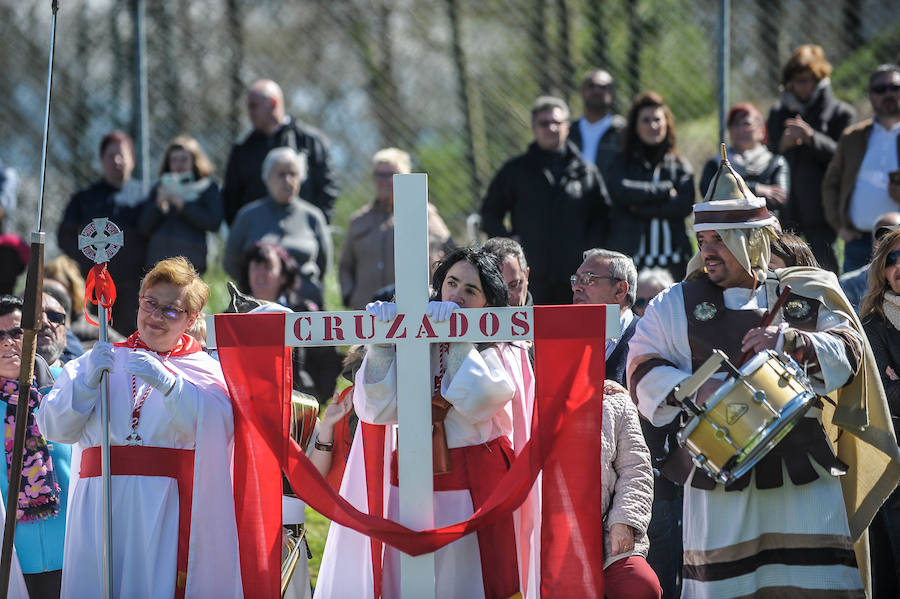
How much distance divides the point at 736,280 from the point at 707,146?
589cm

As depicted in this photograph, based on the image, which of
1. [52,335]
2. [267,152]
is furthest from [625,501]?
[267,152]

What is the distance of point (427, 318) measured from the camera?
489 centimetres

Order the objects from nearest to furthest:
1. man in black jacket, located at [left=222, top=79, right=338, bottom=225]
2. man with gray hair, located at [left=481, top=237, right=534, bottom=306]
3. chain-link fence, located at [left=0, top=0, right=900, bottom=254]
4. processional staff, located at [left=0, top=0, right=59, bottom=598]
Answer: processional staff, located at [left=0, top=0, right=59, bottom=598]
man with gray hair, located at [left=481, top=237, right=534, bottom=306]
man in black jacket, located at [left=222, top=79, right=338, bottom=225]
chain-link fence, located at [left=0, top=0, right=900, bottom=254]

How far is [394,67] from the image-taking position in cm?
1227

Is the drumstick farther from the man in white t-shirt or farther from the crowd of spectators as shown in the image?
the man in white t-shirt

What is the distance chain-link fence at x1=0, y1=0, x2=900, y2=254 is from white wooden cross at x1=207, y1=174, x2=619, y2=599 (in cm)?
605

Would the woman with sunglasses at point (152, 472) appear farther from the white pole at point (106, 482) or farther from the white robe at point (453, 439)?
the white robe at point (453, 439)

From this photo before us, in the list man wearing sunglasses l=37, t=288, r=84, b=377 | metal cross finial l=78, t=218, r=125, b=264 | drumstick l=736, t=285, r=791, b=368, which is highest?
metal cross finial l=78, t=218, r=125, b=264

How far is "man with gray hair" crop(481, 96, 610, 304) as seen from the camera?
8.91 metres

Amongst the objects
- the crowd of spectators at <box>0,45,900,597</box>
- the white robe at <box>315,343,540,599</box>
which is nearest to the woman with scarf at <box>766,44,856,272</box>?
the crowd of spectators at <box>0,45,900,597</box>

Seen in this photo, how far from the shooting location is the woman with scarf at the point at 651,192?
882 cm

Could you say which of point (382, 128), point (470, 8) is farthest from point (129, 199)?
point (470, 8)

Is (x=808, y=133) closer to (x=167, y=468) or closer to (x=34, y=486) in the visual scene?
(x=167, y=468)

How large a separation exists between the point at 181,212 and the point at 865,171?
467 cm
